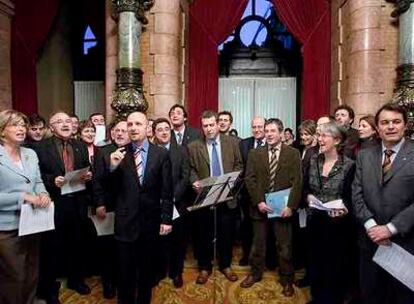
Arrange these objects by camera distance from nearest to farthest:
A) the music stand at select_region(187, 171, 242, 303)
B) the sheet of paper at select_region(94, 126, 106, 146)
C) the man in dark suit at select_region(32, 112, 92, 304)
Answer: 1. the music stand at select_region(187, 171, 242, 303)
2. the man in dark suit at select_region(32, 112, 92, 304)
3. the sheet of paper at select_region(94, 126, 106, 146)

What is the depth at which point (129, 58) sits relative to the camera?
5.64m

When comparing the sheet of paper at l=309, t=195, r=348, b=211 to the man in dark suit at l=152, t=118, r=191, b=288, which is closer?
the sheet of paper at l=309, t=195, r=348, b=211

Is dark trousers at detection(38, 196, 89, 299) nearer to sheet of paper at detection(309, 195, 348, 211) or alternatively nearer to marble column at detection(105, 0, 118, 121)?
sheet of paper at detection(309, 195, 348, 211)

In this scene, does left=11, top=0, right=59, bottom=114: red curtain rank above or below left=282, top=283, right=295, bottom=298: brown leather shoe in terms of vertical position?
above

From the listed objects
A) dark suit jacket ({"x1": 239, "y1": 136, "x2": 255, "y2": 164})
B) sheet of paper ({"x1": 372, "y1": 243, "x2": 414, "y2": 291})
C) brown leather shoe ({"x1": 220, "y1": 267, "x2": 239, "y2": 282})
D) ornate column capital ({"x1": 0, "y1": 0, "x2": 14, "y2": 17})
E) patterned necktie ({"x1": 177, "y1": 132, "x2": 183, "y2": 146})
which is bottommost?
brown leather shoe ({"x1": 220, "y1": 267, "x2": 239, "y2": 282})

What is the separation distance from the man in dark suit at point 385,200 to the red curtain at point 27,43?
6071 mm

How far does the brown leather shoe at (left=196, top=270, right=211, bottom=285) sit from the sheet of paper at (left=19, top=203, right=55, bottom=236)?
153 cm

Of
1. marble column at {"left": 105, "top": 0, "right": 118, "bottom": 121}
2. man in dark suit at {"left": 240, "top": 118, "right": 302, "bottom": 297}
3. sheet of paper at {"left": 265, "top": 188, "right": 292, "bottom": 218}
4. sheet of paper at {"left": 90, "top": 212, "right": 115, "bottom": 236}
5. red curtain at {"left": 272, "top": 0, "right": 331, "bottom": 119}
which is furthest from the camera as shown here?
red curtain at {"left": 272, "top": 0, "right": 331, "bottom": 119}

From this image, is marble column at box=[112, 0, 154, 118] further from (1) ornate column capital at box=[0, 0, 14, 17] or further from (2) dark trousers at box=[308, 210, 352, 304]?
(2) dark trousers at box=[308, 210, 352, 304]

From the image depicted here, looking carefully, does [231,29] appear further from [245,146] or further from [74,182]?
[74,182]

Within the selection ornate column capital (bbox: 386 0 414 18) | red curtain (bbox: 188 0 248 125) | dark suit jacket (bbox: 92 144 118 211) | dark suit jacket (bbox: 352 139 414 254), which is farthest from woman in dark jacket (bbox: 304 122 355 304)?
red curtain (bbox: 188 0 248 125)

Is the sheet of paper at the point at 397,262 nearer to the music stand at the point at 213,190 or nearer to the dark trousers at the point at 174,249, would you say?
the music stand at the point at 213,190

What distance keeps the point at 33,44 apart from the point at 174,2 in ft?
9.30

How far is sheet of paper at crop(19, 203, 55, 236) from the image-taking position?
9.04 feet
